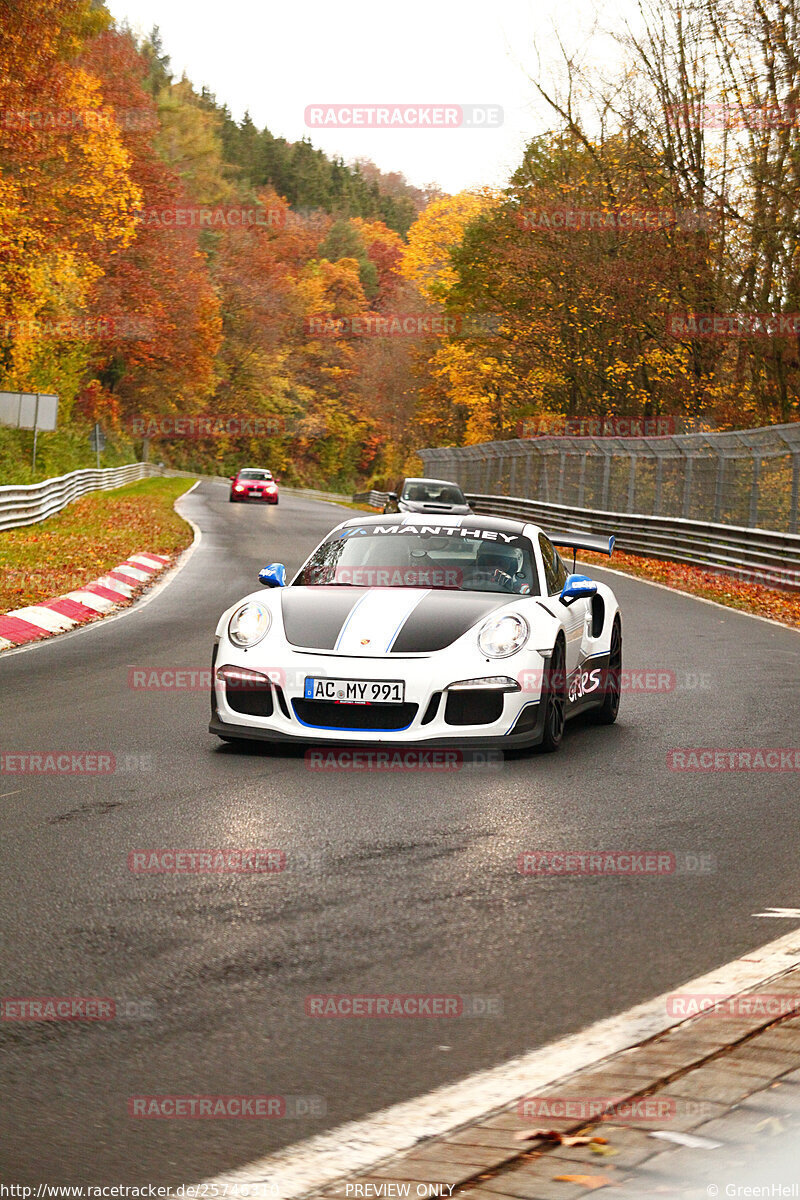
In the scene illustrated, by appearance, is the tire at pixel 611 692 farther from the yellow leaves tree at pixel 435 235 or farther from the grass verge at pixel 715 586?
the yellow leaves tree at pixel 435 235

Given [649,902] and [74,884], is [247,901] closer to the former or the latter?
[74,884]

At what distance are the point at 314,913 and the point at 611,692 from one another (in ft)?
16.5

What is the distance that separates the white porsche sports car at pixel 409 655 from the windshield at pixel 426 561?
0.04 ft

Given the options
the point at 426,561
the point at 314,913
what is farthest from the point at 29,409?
the point at 314,913

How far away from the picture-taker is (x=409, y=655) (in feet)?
26.5

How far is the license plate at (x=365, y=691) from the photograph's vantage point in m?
7.95

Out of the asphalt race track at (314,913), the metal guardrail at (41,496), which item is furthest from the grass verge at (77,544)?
the asphalt race track at (314,913)

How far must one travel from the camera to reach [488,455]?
175 feet

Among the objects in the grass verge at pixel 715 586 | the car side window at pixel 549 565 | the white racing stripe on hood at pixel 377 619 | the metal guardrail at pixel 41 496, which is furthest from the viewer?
the metal guardrail at pixel 41 496

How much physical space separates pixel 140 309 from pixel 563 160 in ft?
67.5

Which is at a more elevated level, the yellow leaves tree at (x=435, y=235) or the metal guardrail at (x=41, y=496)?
the yellow leaves tree at (x=435, y=235)

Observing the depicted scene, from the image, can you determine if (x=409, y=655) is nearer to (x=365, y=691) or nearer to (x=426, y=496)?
(x=365, y=691)

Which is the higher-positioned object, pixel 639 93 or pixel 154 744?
pixel 639 93

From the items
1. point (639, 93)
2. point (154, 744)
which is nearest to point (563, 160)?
point (639, 93)
